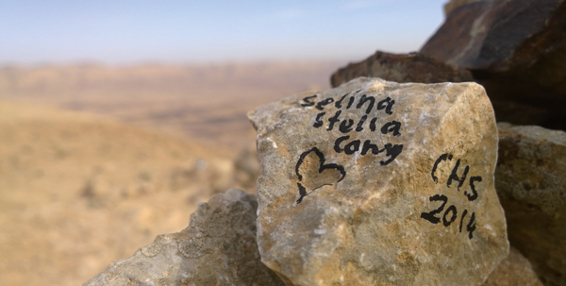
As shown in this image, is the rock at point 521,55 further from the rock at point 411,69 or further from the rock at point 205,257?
the rock at point 205,257

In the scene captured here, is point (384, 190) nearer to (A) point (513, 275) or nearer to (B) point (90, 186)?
(A) point (513, 275)

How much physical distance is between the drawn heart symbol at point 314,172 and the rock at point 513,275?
3.80 feet

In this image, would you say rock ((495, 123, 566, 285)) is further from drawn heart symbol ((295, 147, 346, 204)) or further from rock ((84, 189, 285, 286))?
rock ((84, 189, 285, 286))

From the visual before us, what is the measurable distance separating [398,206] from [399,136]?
29cm

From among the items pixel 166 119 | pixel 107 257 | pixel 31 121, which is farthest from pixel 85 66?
pixel 107 257

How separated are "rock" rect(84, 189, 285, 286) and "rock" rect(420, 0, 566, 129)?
171 cm

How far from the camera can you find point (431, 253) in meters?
1.67

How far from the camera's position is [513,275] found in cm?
217

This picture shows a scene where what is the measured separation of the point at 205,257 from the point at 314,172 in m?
0.66

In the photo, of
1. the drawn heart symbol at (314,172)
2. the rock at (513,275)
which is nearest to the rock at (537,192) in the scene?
the rock at (513,275)

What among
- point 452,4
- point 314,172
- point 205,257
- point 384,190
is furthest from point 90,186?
point 384,190

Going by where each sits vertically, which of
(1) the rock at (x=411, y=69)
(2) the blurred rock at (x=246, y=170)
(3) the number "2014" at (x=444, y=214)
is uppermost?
(1) the rock at (x=411, y=69)

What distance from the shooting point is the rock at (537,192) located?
2.00m

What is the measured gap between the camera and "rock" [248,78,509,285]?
4.88 feet
